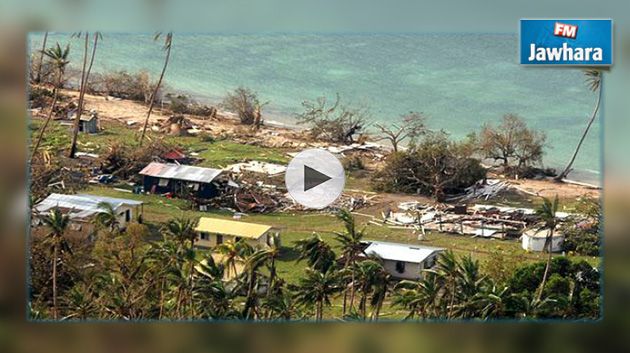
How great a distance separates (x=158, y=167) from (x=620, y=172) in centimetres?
264

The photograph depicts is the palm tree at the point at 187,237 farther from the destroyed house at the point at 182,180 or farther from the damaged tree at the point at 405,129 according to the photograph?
the damaged tree at the point at 405,129

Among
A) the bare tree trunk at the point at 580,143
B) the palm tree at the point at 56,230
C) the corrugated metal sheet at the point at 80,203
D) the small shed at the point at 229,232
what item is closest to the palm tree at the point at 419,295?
the small shed at the point at 229,232

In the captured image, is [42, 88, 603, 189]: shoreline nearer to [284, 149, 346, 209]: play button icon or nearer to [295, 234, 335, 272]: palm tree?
[284, 149, 346, 209]: play button icon

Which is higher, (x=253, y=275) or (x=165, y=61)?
(x=165, y=61)

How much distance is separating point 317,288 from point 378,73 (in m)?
1.22

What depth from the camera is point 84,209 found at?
4.32 m

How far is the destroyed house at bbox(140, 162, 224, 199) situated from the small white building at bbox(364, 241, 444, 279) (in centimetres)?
93

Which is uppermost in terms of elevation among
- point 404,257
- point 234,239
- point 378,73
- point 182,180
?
point 378,73

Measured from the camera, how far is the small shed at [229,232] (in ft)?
14.1

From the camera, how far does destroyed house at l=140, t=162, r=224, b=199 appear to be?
171 inches

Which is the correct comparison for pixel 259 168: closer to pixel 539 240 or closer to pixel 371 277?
pixel 371 277

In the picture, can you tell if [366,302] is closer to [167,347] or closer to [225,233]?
[225,233]

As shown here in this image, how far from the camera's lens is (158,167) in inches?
172

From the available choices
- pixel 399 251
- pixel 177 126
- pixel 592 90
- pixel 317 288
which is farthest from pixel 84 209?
pixel 592 90
